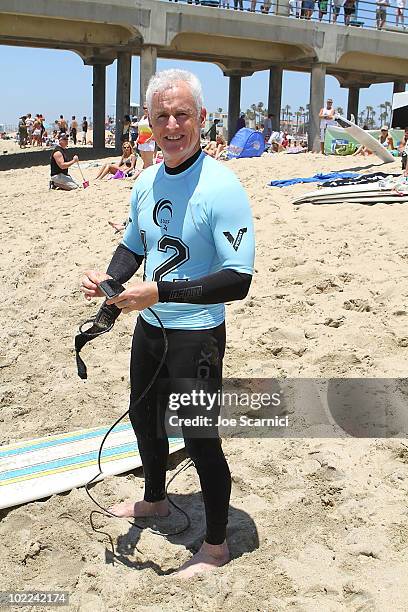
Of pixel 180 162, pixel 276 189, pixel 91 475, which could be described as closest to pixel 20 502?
pixel 91 475

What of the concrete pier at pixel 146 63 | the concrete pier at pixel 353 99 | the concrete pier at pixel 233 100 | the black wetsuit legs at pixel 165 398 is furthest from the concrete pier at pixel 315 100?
the black wetsuit legs at pixel 165 398

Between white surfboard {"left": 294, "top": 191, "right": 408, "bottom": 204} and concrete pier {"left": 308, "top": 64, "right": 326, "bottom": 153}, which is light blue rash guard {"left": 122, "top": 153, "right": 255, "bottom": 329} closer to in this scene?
white surfboard {"left": 294, "top": 191, "right": 408, "bottom": 204}

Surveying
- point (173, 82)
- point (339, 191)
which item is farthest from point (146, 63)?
point (173, 82)

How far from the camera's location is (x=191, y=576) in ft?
7.91

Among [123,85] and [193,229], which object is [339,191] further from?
[123,85]

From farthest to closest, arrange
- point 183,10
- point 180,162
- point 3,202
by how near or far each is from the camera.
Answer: point 183,10 → point 3,202 → point 180,162

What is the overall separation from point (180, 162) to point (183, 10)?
66.9 feet

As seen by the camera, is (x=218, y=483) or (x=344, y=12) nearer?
(x=218, y=483)

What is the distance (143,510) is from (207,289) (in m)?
1.27

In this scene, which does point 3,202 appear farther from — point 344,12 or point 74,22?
point 344,12

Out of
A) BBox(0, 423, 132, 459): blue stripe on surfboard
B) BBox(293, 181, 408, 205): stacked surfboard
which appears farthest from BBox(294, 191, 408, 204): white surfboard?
BBox(0, 423, 132, 459): blue stripe on surfboard

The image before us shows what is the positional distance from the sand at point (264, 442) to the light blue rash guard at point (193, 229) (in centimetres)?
101

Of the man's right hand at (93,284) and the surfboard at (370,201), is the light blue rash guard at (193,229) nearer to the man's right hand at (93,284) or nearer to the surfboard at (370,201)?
the man's right hand at (93,284)

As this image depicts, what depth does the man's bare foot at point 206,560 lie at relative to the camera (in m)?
2.44
